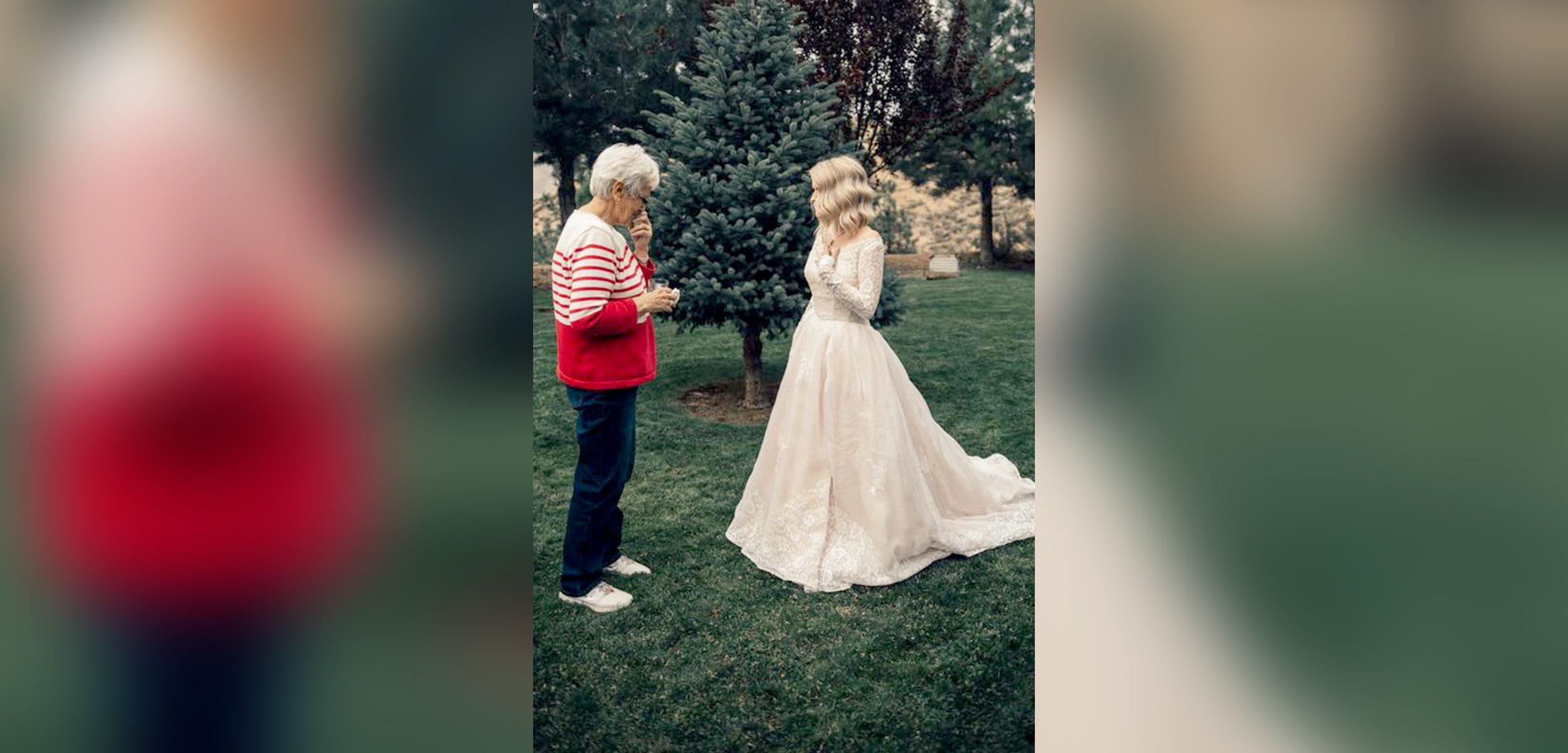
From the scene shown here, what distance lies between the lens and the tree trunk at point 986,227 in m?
23.7

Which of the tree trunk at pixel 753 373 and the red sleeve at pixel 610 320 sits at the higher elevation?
the red sleeve at pixel 610 320

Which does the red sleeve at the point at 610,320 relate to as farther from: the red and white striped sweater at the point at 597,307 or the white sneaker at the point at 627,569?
the white sneaker at the point at 627,569

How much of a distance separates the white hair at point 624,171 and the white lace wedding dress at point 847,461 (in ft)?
4.16

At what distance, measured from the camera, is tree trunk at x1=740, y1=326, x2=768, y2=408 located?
935 cm

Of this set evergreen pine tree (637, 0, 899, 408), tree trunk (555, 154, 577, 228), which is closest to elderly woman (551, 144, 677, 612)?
evergreen pine tree (637, 0, 899, 408)

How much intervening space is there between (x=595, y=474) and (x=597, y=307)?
2.76 ft

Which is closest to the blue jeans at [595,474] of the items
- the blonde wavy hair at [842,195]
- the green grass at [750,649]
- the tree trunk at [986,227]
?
the green grass at [750,649]
